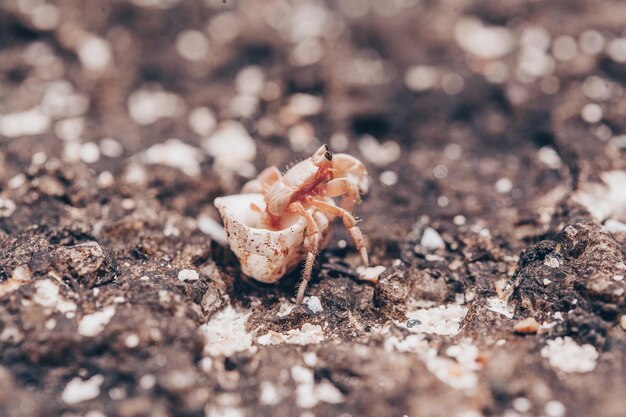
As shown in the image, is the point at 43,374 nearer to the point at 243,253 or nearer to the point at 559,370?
the point at 243,253

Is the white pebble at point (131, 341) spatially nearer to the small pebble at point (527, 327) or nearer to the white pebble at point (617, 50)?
the small pebble at point (527, 327)

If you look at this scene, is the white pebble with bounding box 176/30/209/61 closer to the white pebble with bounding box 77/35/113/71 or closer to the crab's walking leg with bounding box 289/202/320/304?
the white pebble with bounding box 77/35/113/71

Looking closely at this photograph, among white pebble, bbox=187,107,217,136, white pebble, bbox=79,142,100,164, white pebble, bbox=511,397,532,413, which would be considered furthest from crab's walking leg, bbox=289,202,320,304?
white pebble, bbox=79,142,100,164

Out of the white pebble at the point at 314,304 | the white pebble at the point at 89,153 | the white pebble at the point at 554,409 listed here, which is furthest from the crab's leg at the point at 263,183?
the white pebble at the point at 554,409

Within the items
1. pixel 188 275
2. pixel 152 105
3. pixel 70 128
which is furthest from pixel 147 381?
pixel 152 105

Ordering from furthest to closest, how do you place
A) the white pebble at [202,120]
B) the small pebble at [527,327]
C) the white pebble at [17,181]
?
the white pebble at [202,120] < the white pebble at [17,181] < the small pebble at [527,327]

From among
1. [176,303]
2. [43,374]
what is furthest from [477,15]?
[43,374]
